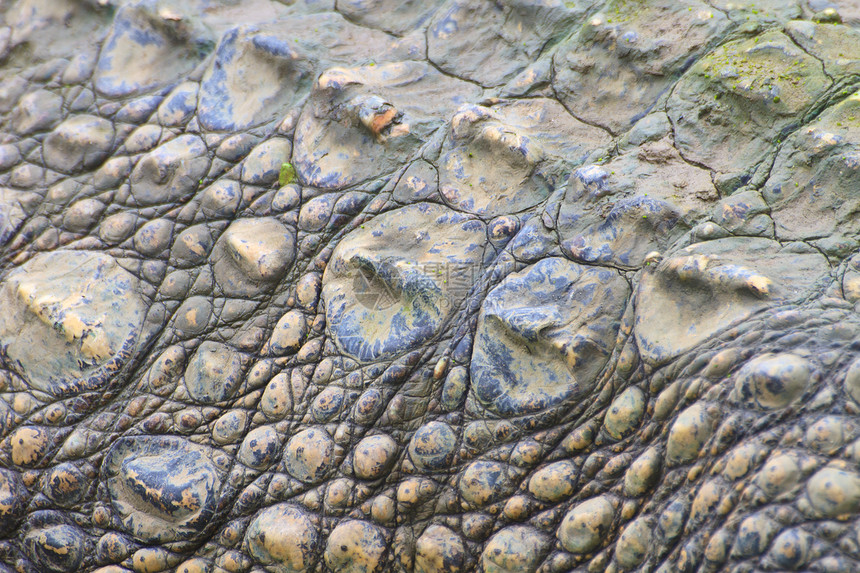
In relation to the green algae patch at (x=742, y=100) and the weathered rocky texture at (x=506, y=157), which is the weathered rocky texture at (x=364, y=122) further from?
the green algae patch at (x=742, y=100)

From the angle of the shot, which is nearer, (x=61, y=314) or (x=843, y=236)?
(x=843, y=236)

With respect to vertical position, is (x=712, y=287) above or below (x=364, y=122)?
below

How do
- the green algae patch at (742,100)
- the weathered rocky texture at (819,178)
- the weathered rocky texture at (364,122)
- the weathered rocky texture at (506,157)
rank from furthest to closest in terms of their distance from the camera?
the weathered rocky texture at (364,122) < the weathered rocky texture at (506,157) < the green algae patch at (742,100) < the weathered rocky texture at (819,178)

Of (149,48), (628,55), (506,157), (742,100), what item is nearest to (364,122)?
(506,157)

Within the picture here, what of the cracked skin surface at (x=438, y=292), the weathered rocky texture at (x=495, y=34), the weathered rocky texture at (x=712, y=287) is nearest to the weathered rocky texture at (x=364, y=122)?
the cracked skin surface at (x=438, y=292)

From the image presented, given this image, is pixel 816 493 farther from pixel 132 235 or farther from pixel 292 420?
pixel 132 235

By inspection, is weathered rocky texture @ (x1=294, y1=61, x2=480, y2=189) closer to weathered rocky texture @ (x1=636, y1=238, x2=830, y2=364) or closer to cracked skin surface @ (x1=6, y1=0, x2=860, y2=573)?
cracked skin surface @ (x1=6, y1=0, x2=860, y2=573)

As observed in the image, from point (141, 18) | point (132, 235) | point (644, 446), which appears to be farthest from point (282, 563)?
point (141, 18)

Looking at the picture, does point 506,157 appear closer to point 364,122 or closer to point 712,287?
point 364,122

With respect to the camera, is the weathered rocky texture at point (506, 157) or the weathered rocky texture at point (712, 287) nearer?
the weathered rocky texture at point (712, 287)
